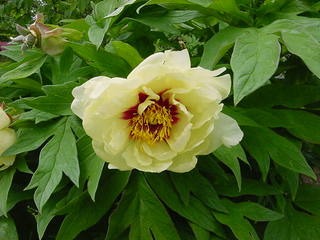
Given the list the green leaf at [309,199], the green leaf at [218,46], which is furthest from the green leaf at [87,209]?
the green leaf at [309,199]

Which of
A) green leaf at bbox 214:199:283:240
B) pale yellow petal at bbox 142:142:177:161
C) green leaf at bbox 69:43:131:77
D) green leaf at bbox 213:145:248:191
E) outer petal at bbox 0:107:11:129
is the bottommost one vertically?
green leaf at bbox 214:199:283:240

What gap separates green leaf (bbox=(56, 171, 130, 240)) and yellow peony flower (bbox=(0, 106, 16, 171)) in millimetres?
149

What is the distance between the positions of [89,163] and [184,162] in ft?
0.55

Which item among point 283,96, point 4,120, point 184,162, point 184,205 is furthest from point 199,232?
point 4,120

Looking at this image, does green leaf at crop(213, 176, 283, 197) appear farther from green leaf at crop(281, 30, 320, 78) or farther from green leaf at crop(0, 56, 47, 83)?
green leaf at crop(0, 56, 47, 83)

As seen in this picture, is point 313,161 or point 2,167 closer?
point 2,167

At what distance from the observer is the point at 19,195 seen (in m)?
0.81

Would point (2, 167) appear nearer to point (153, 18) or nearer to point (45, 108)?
point (45, 108)

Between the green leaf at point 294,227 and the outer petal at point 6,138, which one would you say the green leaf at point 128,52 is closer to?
the outer petal at point 6,138

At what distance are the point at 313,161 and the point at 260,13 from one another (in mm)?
470

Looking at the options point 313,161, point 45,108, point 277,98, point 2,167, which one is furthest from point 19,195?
point 313,161

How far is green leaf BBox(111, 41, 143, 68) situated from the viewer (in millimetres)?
700

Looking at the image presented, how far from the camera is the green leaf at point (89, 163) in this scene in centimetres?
66

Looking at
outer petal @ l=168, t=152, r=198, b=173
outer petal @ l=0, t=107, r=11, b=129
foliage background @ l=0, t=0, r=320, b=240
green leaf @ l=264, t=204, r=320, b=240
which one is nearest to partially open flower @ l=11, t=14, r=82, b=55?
foliage background @ l=0, t=0, r=320, b=240
